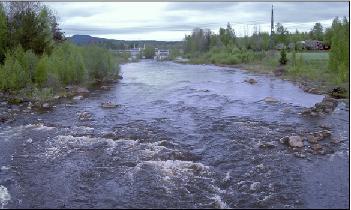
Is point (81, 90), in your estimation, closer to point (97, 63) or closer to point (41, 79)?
point (41, 79)

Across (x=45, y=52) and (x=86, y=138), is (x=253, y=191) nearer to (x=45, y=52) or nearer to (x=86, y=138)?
(x=86, y=138)

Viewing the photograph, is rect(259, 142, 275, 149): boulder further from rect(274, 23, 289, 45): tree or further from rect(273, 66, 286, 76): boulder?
rect(274, 23, 289, 45): tree

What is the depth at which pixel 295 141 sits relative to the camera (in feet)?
50.4

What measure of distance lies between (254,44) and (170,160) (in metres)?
77.6

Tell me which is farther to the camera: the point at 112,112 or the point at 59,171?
the point at 112,112

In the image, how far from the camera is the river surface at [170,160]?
10.6 m

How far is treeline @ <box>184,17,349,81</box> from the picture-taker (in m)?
31.2

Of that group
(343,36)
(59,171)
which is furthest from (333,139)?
(343,36)

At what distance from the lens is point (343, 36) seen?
3116cm

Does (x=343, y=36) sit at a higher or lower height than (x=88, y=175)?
higher

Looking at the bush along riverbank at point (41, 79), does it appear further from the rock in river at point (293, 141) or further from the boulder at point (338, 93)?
the boulder at point (338, 93)

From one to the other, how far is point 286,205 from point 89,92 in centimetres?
2321

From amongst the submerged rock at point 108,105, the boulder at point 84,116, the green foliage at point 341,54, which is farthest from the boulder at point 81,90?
the green foliage at point 341,54

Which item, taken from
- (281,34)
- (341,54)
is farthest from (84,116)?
(281,34)
